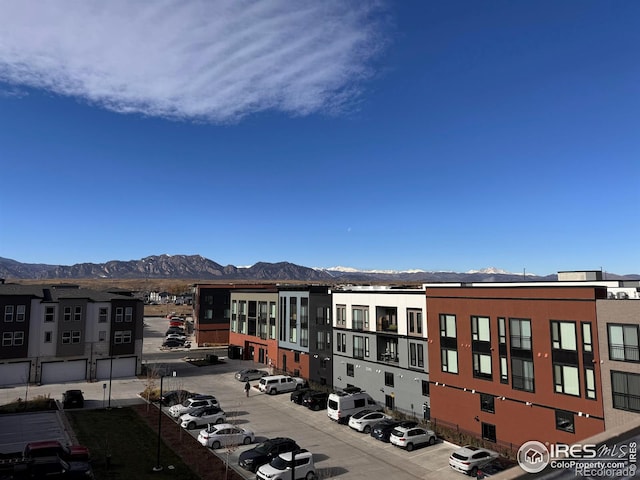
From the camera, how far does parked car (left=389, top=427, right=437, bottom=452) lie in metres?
34.1

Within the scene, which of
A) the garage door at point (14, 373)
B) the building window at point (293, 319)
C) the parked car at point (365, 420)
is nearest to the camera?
the parked car at point (365, 420)

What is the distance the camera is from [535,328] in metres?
32.7

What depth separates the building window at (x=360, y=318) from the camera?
49.4 metres

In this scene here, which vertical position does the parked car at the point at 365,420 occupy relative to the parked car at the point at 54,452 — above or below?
below

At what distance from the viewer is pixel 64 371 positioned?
178ft

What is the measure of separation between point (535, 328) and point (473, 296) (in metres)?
A: 5.61

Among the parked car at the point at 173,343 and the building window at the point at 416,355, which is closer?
the building window at the point at 416,355

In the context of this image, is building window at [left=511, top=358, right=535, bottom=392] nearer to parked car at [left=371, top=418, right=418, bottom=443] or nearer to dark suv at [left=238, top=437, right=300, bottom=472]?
parked car at [left=371, top=418, right=418, bottom=443]

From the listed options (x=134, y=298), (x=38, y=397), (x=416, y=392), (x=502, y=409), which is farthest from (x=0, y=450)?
(x=502, y=409)

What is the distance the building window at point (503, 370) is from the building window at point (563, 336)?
4121 millimetres

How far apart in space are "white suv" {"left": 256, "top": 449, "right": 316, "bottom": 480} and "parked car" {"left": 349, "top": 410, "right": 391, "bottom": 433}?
9868 mm

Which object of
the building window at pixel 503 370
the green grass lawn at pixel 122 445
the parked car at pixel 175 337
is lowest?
the green grass lawn at pixel 122 445

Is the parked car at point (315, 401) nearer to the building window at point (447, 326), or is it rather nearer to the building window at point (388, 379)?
the building window at point (388, 379)

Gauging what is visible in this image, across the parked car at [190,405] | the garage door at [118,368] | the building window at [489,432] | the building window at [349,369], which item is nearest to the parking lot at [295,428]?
the parked car at [190,405]
